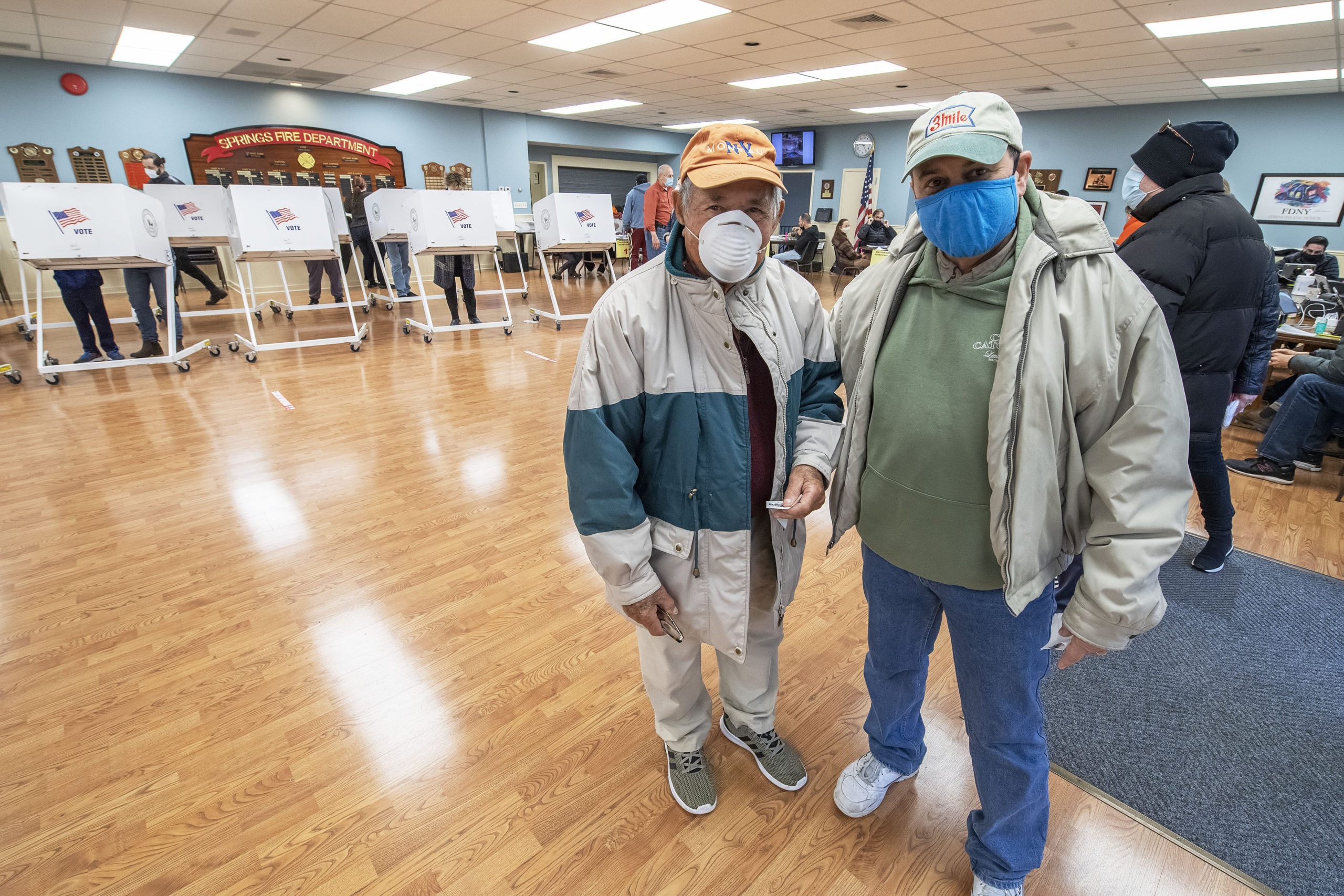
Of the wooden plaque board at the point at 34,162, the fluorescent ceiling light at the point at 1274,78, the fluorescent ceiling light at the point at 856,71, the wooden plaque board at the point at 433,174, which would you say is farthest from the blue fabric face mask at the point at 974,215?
the wooden plaque board at the point at 433,174

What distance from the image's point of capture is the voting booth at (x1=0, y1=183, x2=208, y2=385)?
435 centimetres

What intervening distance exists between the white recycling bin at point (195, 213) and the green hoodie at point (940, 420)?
7.30 meters

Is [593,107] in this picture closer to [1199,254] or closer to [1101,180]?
[1101,180]

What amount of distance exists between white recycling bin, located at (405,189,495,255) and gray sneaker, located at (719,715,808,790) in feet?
18.5

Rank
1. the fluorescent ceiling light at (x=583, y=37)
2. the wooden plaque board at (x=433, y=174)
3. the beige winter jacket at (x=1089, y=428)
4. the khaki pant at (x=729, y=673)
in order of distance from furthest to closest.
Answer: the wooden plaque board at (x=433, y=174) → the fluorescent ceiling light at (x=583, y=37) → the khaki pant at (x=729, y=673) → the beige winter jacket at (x=1089, y=428)

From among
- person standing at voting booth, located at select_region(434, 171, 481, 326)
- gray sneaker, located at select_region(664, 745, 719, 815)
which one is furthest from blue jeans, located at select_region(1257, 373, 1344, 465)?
person standing at voting booth, located at select_region(434, 171, 481, 326)

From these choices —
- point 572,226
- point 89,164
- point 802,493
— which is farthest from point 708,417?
point 89,164

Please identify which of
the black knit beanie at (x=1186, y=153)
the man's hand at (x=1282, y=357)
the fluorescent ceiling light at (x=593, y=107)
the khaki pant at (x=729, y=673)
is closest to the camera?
the khaki pant at (x=729, y=673)

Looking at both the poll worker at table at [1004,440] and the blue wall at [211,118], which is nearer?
the poll worker at table at [1004,440]

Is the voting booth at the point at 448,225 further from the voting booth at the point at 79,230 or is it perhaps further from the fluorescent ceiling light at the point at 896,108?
the fluorescent ceiling light at the point at 896,108

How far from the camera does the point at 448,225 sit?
20.0 ft

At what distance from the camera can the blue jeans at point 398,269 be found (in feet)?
26.8

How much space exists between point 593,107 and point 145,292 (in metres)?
7.85

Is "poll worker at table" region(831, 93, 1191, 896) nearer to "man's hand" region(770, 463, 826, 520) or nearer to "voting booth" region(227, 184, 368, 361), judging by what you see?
"man's hand" region(770, 463, 826, 520)
